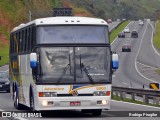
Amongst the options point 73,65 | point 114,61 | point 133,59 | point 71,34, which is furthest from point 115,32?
point 73,65

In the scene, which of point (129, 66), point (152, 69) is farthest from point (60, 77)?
point (129, 66)

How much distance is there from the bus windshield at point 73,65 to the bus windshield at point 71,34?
0.30 m

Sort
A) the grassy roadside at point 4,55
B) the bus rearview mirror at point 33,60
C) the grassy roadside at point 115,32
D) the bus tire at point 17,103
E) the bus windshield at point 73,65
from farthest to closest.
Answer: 1. the grassy roadside at point 115,32
2. the grassy roadside at point 4,55
3. the bus tire at point 17,103
4. the bus windshield at point 73,65
5. the bus rearview mirror at point 33,60

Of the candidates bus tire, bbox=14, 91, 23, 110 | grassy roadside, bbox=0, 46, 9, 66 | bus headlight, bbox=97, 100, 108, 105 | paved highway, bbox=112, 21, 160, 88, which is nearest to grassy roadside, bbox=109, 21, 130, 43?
paved highway, bbox=112, 21, 160, 88

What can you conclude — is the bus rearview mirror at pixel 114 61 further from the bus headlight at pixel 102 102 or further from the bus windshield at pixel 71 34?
the bus headlight at pixel 102 102

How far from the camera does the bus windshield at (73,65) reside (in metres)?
19.8

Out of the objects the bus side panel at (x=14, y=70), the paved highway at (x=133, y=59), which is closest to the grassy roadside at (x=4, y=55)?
the paved highway at (x=133, y=59)

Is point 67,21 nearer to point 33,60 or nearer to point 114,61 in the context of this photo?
point 33,60

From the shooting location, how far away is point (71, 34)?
66.8 ft

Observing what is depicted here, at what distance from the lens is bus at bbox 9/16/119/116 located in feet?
64.3

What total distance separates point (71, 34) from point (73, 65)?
1.10m

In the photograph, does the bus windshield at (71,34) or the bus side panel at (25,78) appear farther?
the bus side panel at (25,78)

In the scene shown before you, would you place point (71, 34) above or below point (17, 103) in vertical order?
above

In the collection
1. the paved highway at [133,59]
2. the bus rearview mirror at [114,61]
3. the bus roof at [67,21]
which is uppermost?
the bus roof at [67,21]
